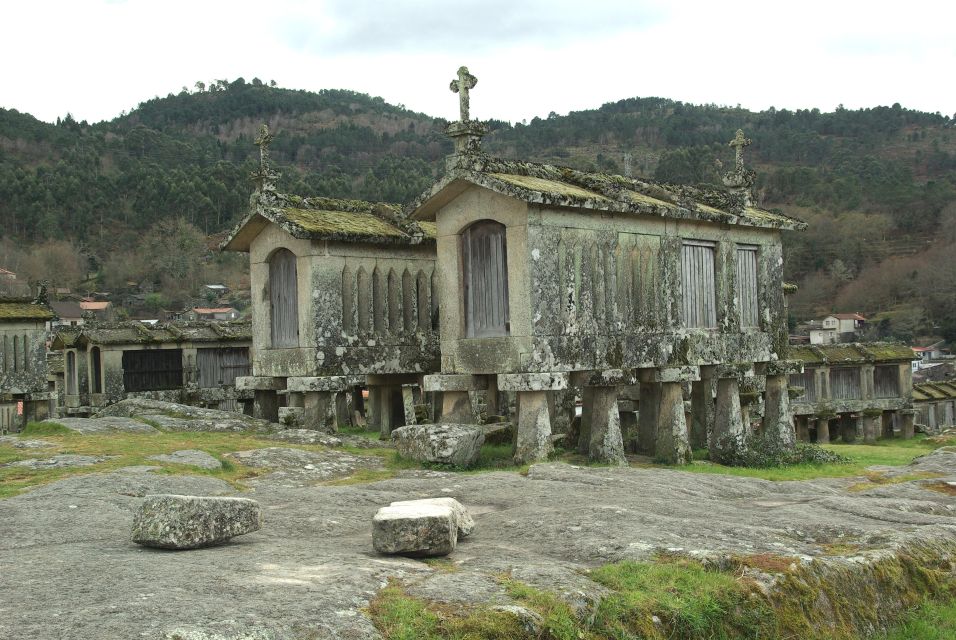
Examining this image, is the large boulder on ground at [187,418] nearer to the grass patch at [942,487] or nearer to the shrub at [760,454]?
the shrub at [760,454]

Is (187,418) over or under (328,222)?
under

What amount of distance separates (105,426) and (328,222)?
583 cm

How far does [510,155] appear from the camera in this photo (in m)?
115

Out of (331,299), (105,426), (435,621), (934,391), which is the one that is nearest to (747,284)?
(331,299)

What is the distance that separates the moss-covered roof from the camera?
3041 centimetres

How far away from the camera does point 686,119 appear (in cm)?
13338

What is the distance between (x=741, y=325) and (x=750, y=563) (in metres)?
11.7

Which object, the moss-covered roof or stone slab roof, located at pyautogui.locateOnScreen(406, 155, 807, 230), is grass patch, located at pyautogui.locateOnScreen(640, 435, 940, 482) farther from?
the moss-covered roof

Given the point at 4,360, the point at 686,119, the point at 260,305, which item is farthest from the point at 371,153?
the point at 260,305

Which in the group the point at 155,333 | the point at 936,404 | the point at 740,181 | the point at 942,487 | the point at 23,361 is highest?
the point at 740,181

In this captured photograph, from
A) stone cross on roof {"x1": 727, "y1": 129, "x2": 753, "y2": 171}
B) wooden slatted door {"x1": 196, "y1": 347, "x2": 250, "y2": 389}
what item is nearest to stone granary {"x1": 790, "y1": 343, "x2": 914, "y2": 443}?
stone cross on roof {"x1": 727, "y1": 129, "x2": 753, "y2": 171}

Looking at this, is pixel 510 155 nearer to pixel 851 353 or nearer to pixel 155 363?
pixel 851 353

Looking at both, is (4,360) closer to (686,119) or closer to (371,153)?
(371,153)

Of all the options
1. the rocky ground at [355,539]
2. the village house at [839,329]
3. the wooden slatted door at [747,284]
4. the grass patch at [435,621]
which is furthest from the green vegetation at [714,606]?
the village house at [839,329]
